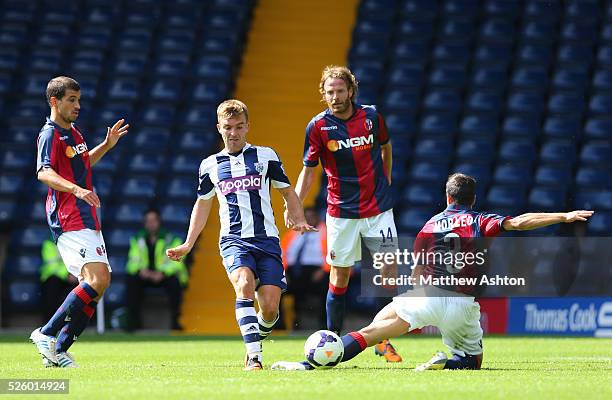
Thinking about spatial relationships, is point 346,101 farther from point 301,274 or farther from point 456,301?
point 301,274

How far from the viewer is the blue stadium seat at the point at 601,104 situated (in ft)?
56.1

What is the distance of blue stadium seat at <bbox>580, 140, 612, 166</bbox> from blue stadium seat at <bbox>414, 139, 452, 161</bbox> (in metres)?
1.93

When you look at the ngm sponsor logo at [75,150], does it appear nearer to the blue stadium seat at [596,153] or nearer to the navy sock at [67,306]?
the navy sock at [67,306]

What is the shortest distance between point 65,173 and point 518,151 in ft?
31.5

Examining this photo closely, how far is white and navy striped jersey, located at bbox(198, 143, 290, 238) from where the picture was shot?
7.77 metres

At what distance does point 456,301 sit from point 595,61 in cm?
1139

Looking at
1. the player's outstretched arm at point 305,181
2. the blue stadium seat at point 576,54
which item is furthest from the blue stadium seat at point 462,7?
the player's outstretched arm at point 305,181

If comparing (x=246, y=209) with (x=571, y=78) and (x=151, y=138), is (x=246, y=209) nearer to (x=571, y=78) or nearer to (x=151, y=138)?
(x=151, y=138)

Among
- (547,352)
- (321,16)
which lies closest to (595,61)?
(321,16)

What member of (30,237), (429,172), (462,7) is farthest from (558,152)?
(30,237)

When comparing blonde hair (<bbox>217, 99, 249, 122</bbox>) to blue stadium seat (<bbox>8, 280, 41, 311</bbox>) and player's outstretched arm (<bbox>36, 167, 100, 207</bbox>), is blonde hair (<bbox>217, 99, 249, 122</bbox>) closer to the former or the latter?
player's outstretched arm (<bbox>36, 167, 100, 207</bbox>)

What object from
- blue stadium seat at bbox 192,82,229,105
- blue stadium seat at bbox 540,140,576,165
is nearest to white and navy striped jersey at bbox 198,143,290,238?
blue stadium seat at bbox 540,140,576,165

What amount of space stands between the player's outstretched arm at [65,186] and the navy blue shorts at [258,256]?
0.92 metres

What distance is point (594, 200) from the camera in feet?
51.5
